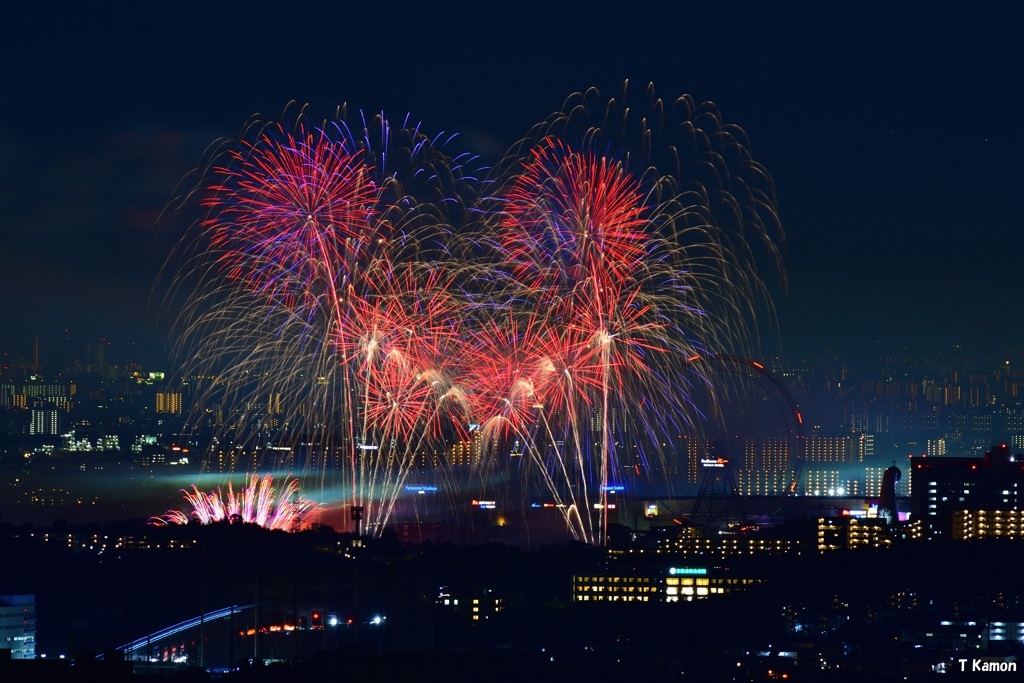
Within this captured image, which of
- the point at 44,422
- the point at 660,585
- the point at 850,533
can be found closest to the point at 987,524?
the point at 850,533

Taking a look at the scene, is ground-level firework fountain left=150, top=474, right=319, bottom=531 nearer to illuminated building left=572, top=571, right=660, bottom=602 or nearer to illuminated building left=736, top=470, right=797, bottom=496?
illuminated building left=572, top=571, right=660, bottom=602

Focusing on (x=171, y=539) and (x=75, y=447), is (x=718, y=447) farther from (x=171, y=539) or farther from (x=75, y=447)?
(x=75, y=447)

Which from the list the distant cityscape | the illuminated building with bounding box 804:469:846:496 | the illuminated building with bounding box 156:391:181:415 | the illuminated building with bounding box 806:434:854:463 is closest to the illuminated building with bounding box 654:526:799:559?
the distant cityscape

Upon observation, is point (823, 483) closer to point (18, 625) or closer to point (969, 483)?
point (969, 483)

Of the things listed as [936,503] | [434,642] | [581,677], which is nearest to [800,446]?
[936,503]

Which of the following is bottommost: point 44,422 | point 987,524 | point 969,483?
point 987,524

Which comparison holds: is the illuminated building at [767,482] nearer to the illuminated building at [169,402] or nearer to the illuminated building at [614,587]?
the illuminated building at [169,402]
